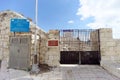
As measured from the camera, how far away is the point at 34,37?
7871 mm

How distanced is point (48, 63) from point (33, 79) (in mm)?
2078

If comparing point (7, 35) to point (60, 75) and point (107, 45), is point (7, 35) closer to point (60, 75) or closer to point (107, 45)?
point (60, 75)

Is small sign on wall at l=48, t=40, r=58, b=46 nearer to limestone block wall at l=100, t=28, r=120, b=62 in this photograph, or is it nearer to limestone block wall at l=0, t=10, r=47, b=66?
limestone block wall at l=0, t=10, r=47, b=66

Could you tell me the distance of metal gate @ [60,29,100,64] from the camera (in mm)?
8719

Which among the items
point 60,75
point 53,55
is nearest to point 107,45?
point 53,55

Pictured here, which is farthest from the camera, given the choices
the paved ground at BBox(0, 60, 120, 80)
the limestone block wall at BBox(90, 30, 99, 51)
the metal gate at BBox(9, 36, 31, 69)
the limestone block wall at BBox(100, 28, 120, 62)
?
the limestone block wall at BBox(90, 30, 99, 51)

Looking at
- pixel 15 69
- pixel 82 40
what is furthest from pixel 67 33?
pixel 15 69

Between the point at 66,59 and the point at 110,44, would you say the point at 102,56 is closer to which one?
the point at 110,44

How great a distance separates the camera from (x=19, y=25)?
7820 mm

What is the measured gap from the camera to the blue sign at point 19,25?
7809 millimetres

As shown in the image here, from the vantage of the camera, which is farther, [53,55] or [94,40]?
[94,40]

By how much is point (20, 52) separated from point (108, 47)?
14.8 feet

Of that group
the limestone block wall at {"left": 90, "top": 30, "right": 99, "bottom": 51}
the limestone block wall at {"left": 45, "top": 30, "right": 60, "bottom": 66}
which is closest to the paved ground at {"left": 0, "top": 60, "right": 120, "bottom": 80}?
the limestone block wall at {"left": 45, "top": 30, "right": 60, "bottom": 66}

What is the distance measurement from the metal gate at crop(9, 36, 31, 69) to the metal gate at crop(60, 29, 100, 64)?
2.04 metres
